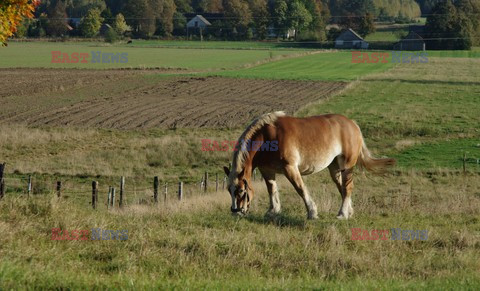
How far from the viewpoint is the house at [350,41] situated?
146 meters

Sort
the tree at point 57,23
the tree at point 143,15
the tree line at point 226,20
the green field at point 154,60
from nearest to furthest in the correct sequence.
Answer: the green field at point 154,60, the tree line at point 226,20, the tree at point 57,23, the tree at point 143,15

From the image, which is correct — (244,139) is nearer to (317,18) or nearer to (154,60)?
(154,60)

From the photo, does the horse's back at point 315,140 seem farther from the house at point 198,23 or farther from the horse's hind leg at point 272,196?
the house at point 198,23

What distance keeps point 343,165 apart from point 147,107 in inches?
1357

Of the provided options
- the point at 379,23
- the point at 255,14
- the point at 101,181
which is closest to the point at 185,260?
the point at 101,181

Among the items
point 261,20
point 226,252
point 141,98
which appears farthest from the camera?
point 261,20

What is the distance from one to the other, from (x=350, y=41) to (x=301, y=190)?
138435 millimetres

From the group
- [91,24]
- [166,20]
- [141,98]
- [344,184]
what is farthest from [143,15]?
[344,184]

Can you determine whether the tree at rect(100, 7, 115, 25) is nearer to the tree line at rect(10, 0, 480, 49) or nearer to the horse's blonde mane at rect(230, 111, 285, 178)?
the tree line at rect(10, 0, 480, 49)

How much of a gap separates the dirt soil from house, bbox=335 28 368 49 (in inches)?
3104

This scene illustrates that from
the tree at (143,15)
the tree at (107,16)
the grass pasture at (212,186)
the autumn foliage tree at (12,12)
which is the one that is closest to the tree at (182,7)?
the tree at (107,16)

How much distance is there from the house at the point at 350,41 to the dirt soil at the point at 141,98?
3104 inches

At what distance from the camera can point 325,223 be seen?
12023 mm

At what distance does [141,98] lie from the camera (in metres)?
52.3
